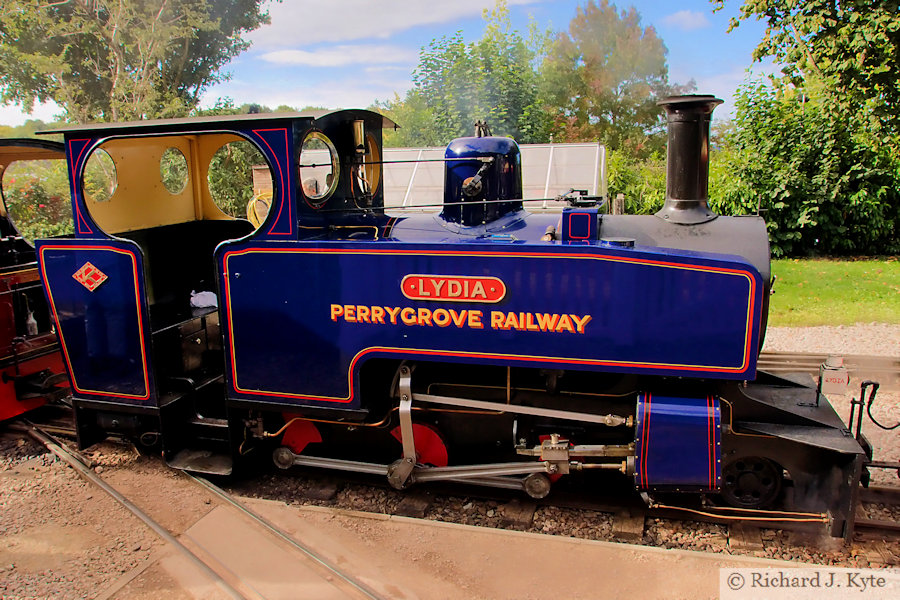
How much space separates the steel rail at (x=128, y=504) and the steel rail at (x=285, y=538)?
1.49 ft

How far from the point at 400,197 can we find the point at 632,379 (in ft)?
27.1

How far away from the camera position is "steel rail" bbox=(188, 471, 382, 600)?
11.7 ft

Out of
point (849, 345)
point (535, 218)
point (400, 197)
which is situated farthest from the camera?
point (400, 197)

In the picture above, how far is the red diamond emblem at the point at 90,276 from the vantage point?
4.70m

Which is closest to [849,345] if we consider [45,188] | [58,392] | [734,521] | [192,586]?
[734,521]

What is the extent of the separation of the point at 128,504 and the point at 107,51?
685 inches

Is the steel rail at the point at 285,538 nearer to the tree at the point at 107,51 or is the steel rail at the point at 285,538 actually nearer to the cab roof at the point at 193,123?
the cab roof at the point at 193,123

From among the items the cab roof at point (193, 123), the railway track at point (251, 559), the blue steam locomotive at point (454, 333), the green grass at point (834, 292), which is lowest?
the railway track at point (251, 559)

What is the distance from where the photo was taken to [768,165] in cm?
1527

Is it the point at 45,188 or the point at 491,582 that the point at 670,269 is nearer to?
the point at 491,582

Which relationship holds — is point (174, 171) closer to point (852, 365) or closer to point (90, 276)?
point (90, 276)

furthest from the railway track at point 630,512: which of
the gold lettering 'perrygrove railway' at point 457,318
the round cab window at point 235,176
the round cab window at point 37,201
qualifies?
the round cab window at point 37,201

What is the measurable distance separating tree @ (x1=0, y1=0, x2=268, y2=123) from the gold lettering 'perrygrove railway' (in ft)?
48.7

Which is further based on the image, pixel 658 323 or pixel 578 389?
pixel 578 389
